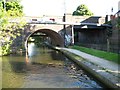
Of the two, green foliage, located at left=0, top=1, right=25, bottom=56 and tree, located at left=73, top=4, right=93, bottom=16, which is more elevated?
tree, located at left=73, top=4, right=93, bottom=16

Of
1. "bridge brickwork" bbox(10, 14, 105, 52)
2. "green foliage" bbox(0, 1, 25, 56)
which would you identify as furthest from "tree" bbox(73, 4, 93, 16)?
"green foliage" bbox(0, 1, 25, 56)

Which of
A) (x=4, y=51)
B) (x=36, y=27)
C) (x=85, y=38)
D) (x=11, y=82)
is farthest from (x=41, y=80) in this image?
(x=85, y=38)

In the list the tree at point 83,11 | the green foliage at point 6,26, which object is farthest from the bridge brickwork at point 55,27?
the tree at point 83,11

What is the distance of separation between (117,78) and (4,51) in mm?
24092

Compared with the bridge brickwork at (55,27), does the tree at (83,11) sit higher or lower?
higher

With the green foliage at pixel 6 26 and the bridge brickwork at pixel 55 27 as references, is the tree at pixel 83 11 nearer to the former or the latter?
the bridge brickwork at pixel 55 27

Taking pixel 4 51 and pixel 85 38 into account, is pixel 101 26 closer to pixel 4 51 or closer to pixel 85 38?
pixel 85 38

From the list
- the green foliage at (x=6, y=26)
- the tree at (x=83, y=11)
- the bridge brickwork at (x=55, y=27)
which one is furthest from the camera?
the tree at (x=83, y=11)

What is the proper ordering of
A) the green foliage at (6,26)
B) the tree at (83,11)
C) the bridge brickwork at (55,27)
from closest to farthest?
the green foliage at (6,26) → the bridge brickwork at (55,27) → the tree at (83,11)

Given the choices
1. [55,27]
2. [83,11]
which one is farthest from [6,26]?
[83,11]

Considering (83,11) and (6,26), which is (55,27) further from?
(83,11)

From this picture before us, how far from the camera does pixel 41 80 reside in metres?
16.3

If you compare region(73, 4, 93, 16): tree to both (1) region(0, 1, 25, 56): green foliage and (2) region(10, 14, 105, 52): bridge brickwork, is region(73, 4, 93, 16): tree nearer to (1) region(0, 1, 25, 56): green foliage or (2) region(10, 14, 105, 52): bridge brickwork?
(2) region(10, 14, 105, 52): bridge brickwork

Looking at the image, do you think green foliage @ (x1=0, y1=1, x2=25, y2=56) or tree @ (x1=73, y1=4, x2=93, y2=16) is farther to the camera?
tree @ (x1=73, y1=4, x2=93, y2=16)
